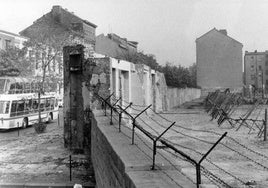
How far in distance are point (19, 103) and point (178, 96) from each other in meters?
25.2

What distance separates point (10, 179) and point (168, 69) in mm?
35690

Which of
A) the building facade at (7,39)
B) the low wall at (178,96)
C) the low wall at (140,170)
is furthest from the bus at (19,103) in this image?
the low wall at (140,170)

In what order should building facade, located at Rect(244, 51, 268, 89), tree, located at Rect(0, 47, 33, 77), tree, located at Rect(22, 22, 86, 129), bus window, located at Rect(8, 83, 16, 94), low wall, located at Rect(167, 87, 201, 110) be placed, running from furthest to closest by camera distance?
building facade, located at Rect(244, 51, 268, 89)
low wall, located at Rect(167, 87, 201, 110)
tree, located at Rect(0, 47, 33, 77)
bus window, located at Rect(8, 83, 16, 94)
tree, located at Rect(22, 22, 86, 129)

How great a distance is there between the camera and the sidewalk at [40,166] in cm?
1007

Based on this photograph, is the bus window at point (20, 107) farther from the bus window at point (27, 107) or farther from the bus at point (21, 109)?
the bus window at point (27, 107)

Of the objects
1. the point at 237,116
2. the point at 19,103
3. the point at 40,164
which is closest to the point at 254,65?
the point at 237,116

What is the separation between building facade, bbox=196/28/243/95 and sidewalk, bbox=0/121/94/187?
48.3 m

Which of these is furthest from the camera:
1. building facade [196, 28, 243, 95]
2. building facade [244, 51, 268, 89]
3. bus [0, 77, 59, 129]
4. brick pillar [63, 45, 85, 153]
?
building facade [244, 51, 268, 89]

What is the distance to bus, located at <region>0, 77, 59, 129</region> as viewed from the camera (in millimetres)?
22344

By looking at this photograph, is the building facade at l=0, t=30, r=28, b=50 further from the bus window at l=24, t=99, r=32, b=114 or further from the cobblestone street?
the cobblestone street

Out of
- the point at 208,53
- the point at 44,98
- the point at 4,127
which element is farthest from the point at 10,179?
the point at 208,53

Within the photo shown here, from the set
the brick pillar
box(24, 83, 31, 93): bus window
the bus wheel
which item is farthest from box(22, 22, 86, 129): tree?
the brick pillar

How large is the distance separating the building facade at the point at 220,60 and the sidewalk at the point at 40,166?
4834 cm

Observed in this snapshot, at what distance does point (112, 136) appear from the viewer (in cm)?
666
